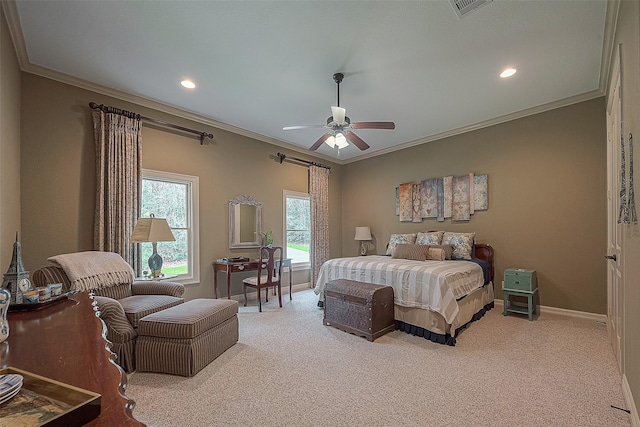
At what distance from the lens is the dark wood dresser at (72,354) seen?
2.19ft

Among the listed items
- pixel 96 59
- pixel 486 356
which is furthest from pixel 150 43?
pixel 486 356

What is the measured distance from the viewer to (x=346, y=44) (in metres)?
2.75

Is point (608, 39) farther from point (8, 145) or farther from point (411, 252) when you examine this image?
point (8, 145)

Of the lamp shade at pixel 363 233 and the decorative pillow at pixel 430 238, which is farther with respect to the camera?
the lamp shade at pixel 363 233

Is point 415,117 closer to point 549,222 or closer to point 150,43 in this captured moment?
point 549,222

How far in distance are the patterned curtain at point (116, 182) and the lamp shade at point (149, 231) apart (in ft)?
1.11

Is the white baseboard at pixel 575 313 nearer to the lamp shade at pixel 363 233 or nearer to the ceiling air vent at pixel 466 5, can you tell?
the lamp shade at pixel 363 233

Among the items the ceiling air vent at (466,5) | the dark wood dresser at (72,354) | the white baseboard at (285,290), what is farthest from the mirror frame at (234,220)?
the ceiling air vent at (466,5)

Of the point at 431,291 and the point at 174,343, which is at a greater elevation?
the point at 431,291

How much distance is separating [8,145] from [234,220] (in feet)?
9.37

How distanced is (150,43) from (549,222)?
546cm

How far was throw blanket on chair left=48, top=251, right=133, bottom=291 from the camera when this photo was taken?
8.70ft

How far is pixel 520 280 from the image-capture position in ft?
12.9

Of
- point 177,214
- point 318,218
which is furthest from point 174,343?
point 318,218
